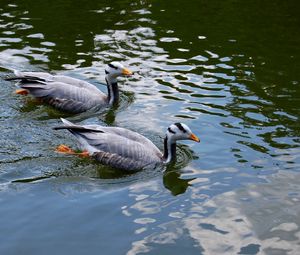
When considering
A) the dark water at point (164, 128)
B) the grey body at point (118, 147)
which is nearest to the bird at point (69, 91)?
the dark water at point (164, 128)

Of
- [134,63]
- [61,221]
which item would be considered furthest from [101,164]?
[134,63]

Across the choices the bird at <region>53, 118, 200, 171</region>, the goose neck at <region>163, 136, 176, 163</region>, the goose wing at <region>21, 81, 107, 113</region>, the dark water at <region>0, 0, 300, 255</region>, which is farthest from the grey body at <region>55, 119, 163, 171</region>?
the goose wing at <region>21, 81, 107, 113</region>

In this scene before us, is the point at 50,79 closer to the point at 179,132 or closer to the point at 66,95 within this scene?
the point at 66,95

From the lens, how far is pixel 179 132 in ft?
36.7

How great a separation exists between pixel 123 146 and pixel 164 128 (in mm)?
1836

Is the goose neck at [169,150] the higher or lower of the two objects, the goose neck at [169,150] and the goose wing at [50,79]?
the lower

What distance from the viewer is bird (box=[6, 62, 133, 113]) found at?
538 inches

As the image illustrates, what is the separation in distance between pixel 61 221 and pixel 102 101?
5.05 m

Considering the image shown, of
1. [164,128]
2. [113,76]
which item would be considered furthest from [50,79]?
[164,128]

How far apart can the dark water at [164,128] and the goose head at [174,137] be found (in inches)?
12.1

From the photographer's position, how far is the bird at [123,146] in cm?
1114

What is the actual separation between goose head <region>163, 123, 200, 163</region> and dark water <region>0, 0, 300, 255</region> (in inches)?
12.1

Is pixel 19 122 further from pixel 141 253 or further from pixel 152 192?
pixel 141 253

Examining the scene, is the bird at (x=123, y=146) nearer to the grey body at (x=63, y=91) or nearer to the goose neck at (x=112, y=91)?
the grey body at (x=63, y=91)
